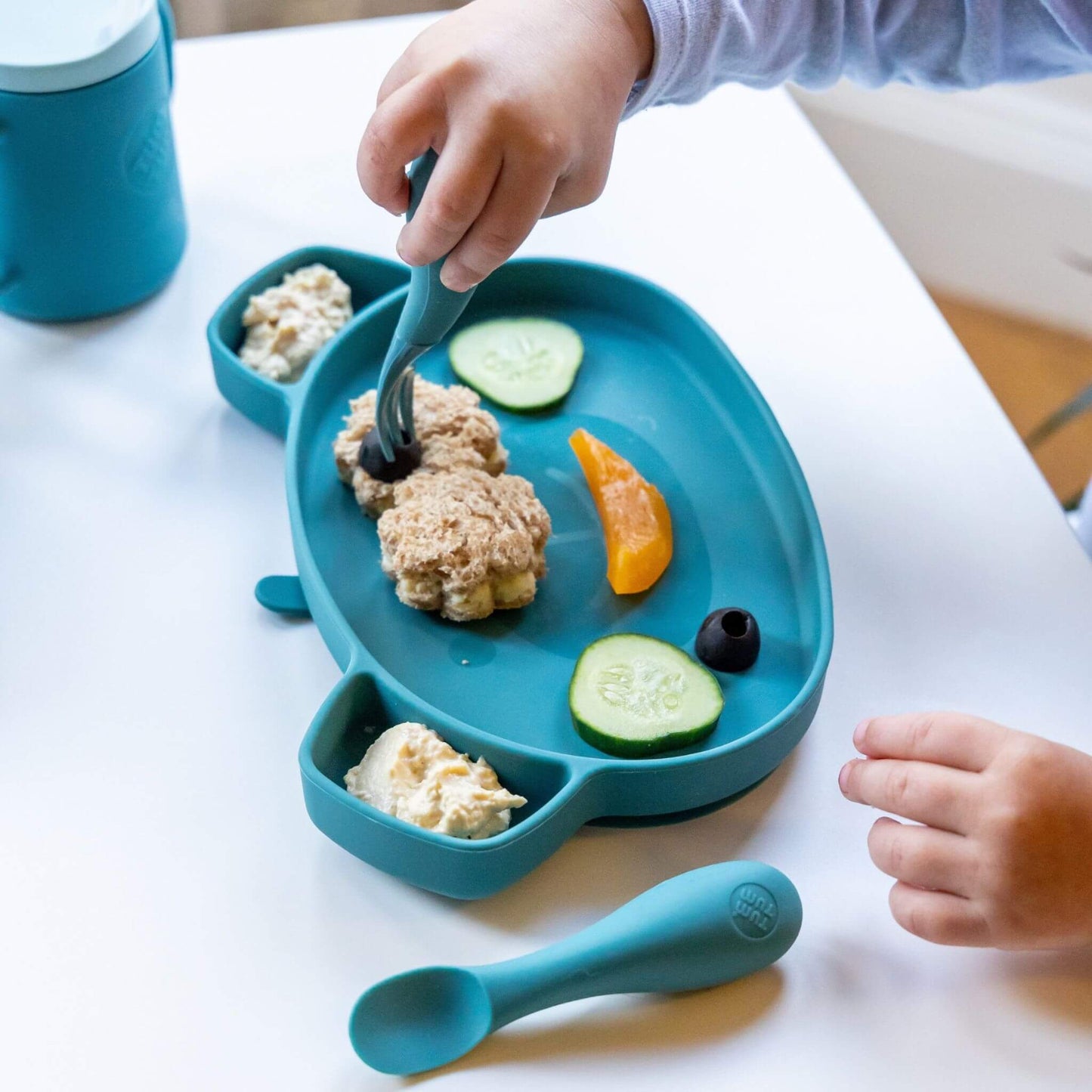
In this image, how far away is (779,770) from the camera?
67 cm

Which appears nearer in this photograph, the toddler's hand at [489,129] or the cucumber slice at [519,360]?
the toddler's hand at [489,129]

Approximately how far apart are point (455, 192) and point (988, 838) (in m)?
0.40

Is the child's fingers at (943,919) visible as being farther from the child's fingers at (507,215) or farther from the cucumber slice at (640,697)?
the child's fingers at (507,215)

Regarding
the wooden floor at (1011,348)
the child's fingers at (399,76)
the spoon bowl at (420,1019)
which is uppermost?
the child's fingers at (399,76)

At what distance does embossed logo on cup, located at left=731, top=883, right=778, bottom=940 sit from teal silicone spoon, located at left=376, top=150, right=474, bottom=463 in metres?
0.33

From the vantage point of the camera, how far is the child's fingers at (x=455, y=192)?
0.60 m

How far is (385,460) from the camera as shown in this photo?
74 cm

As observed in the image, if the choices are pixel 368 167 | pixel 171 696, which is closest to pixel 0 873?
pixel 171 696

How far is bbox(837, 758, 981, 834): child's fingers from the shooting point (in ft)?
1.92

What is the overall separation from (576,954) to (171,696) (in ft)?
0.87

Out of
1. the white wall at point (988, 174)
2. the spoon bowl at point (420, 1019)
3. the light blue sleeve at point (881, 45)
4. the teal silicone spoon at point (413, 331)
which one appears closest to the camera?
the spoon bowl at point (420, 1019)

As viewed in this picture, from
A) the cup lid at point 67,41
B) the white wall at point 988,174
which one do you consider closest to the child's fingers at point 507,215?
the cup lid at point 67,41

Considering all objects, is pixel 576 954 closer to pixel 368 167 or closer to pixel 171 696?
pixel 171 696

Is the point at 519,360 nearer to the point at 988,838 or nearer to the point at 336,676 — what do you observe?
the point at 336,676
